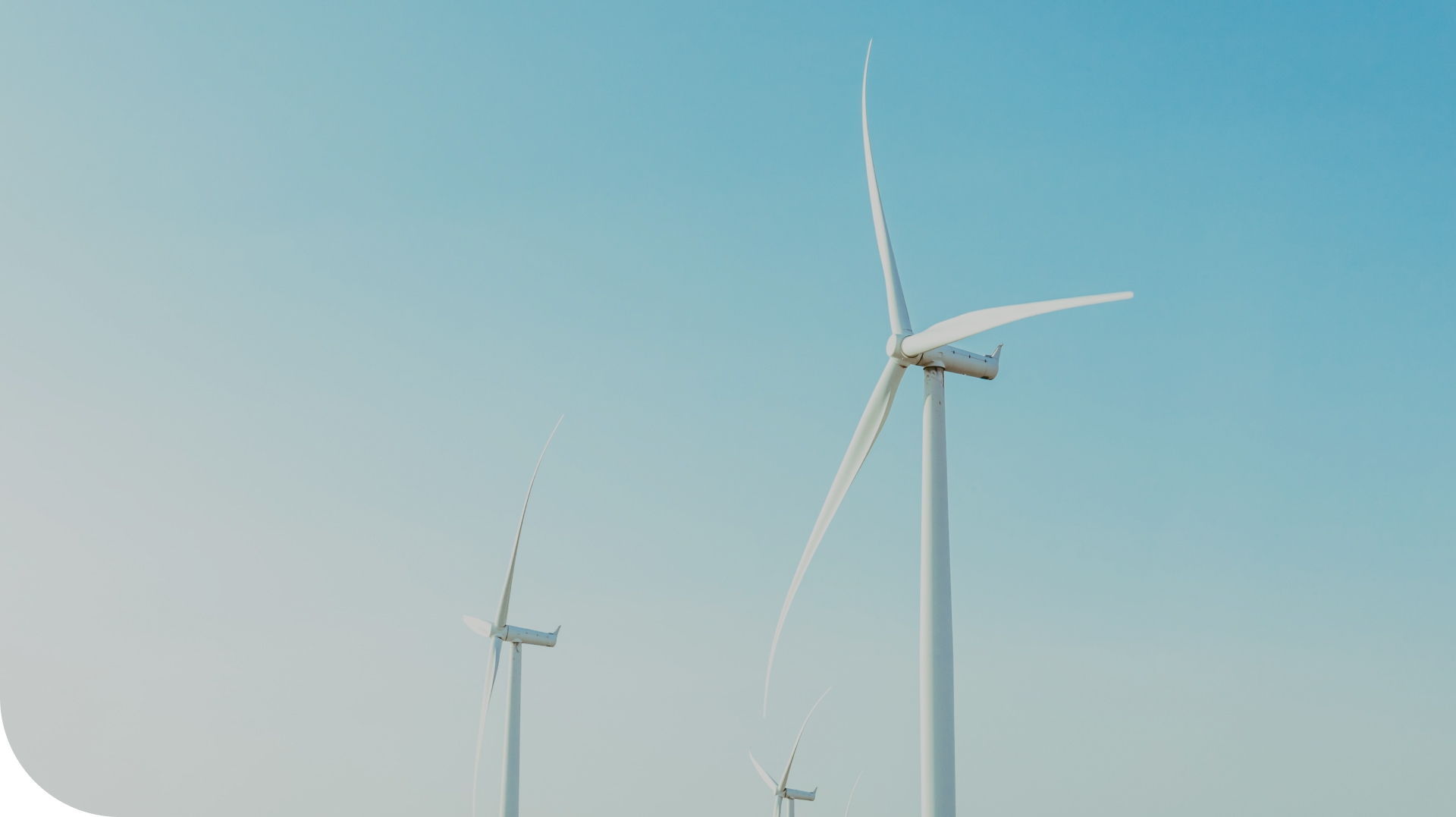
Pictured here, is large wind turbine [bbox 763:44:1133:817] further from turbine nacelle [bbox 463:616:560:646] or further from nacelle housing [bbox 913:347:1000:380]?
turbine nacelle [bbox 463:616:560:646]

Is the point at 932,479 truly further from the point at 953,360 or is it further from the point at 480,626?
the point at 480,626

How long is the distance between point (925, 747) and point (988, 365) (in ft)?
17.1

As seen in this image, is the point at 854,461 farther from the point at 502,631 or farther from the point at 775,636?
the point at 502,631

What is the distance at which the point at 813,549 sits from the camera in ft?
58.5

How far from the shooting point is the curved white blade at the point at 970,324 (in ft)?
50.2

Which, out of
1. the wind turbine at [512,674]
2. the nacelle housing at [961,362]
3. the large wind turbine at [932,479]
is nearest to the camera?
the large wind turbine at [932,479]

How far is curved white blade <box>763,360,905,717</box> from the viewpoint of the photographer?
17094 millimetres

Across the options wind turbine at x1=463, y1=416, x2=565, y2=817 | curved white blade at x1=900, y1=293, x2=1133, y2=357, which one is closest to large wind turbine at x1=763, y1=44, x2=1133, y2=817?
curved white blade at x1=900, y1=293, x2=1133, y2=357

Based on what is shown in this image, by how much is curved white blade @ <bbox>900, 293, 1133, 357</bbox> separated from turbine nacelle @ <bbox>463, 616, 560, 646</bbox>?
21.0 meters

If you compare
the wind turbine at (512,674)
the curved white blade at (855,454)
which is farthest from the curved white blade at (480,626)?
the curved white blade at (855,454)

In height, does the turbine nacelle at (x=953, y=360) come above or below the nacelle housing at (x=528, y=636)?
above

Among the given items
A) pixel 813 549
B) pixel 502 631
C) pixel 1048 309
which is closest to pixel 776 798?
pixel 502 631

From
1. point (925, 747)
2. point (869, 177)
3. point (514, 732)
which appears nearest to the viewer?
point (925, 747)

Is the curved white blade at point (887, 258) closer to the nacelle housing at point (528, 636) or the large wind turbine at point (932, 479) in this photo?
the large wind turbine at point (932, 479)
